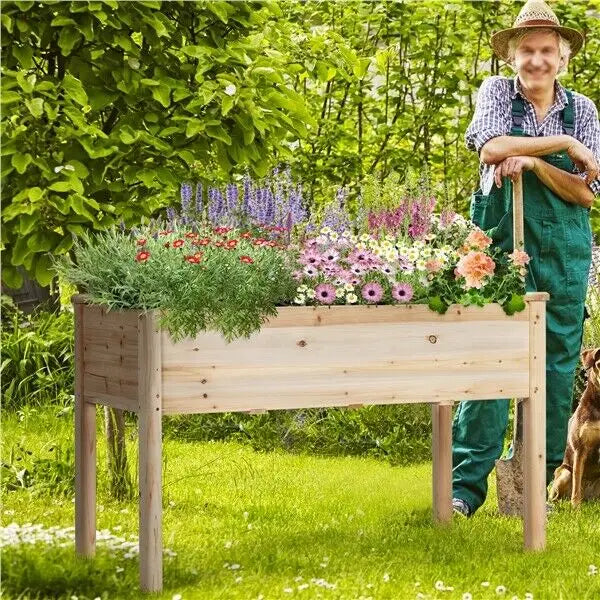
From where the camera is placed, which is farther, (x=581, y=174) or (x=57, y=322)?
(x=57, y=322)

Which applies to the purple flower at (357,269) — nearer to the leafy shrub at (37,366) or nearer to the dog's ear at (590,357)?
the dog's ear at (590,357)

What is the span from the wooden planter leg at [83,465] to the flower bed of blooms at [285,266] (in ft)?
1.16

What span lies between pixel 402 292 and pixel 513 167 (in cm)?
98

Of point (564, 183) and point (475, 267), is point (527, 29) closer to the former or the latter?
point (564, 183)

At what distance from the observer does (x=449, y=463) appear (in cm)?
524

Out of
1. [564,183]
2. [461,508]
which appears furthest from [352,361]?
[564,183]

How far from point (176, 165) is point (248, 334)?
4.38 ft

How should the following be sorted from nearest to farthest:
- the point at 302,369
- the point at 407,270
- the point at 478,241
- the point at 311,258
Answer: the point at 302,369, the point at 311,258, the point at 407,270, the point at 478,241

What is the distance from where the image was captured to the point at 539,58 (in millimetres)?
5340

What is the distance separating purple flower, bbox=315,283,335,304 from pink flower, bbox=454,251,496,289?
52cm

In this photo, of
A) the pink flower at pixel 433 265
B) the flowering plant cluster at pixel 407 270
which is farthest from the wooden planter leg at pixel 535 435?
the pink flower at pixel 433 265

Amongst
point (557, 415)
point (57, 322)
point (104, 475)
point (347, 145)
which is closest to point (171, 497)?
point (104, 475)

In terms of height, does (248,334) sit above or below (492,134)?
below

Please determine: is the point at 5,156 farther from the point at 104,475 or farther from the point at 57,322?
the point at 57,322
